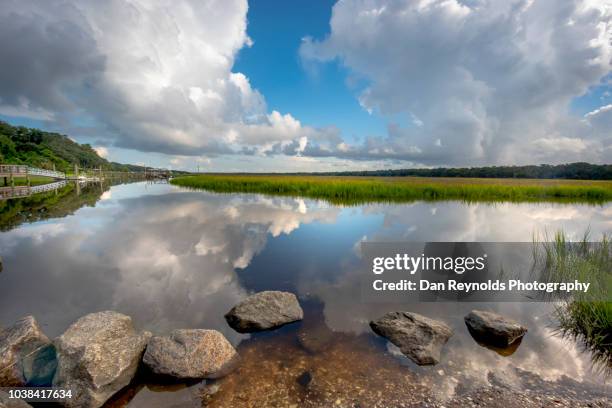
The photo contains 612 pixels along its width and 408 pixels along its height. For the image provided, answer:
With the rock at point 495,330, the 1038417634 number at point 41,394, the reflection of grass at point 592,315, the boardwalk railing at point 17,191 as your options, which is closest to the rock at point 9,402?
the 1038417634 number at point 41,394

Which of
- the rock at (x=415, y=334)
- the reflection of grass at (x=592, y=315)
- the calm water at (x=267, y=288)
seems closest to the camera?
the calm water at (x=267, y=288)

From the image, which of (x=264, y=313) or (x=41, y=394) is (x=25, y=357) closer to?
(x=41, y=394)

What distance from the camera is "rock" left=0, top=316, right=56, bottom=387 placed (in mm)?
3574

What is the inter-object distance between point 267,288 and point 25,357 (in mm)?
4229

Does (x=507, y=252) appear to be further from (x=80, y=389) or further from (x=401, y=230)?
(x=80, y=389)

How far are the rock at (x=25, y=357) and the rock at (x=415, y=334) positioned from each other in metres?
4.80

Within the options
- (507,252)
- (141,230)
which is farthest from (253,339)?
(141,230)

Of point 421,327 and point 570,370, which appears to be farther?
point 421,327

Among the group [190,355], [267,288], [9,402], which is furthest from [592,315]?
[9,402]

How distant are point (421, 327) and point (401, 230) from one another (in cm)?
915

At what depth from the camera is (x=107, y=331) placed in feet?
13.0

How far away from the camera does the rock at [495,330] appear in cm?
466

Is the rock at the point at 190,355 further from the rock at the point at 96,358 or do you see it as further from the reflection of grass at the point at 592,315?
the reflection of grass at the point at 592,315

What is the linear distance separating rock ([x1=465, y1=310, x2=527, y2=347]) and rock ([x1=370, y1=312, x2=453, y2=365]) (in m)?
0.47
